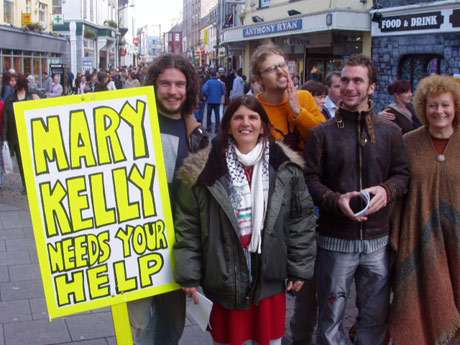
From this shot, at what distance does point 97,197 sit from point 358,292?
1597 millimetres

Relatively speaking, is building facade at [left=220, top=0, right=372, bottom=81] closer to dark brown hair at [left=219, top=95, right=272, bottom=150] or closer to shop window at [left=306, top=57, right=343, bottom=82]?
shop window at [left=306, top=57, right=343, bottom=82]

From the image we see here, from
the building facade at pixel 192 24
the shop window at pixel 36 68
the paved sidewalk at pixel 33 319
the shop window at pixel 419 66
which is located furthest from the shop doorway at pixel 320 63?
the building facade at pixel 192 24

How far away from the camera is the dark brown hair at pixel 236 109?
3080 millimetres

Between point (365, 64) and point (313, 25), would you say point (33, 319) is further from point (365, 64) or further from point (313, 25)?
point (313, 25)

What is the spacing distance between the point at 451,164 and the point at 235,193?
4.00 feet

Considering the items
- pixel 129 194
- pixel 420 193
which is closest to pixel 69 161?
pixel 129 194

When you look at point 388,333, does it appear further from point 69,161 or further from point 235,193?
point 69,161

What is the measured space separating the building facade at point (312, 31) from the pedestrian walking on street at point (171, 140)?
11.3 meters

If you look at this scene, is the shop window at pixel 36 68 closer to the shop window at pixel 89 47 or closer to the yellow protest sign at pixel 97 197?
the shop window at pixel 89 47

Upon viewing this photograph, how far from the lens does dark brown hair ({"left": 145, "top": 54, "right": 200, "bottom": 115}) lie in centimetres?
336

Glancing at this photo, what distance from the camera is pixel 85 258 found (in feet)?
10.0

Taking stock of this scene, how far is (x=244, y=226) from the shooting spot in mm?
3059

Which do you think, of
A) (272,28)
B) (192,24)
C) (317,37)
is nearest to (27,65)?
(272,28)

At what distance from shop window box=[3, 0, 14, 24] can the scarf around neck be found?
25282 mm
